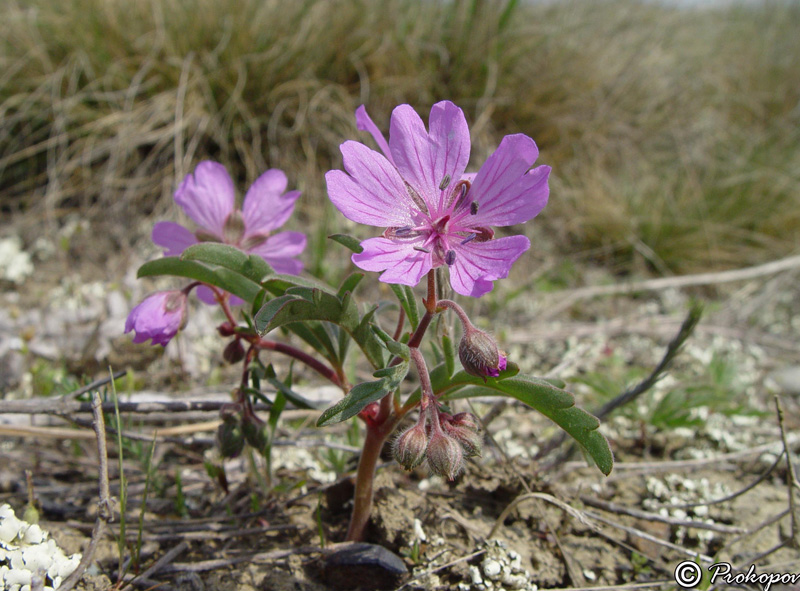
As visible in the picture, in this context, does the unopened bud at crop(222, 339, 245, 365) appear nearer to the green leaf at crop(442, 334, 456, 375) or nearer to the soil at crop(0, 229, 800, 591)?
the soil at crop(0, 229, 800, 591)

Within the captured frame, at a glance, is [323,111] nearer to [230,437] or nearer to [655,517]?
[230,437]

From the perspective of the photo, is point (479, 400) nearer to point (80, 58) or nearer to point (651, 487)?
point (651, 487)

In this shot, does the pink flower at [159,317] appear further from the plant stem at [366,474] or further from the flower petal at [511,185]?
the flower petal at [511,185]

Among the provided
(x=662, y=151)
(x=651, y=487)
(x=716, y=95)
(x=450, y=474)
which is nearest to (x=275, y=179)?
(x=450, y=474)

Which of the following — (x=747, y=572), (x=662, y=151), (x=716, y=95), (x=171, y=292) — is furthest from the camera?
(x=716, y=95)

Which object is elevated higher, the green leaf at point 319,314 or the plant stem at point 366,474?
the green leaf at point 319,314
